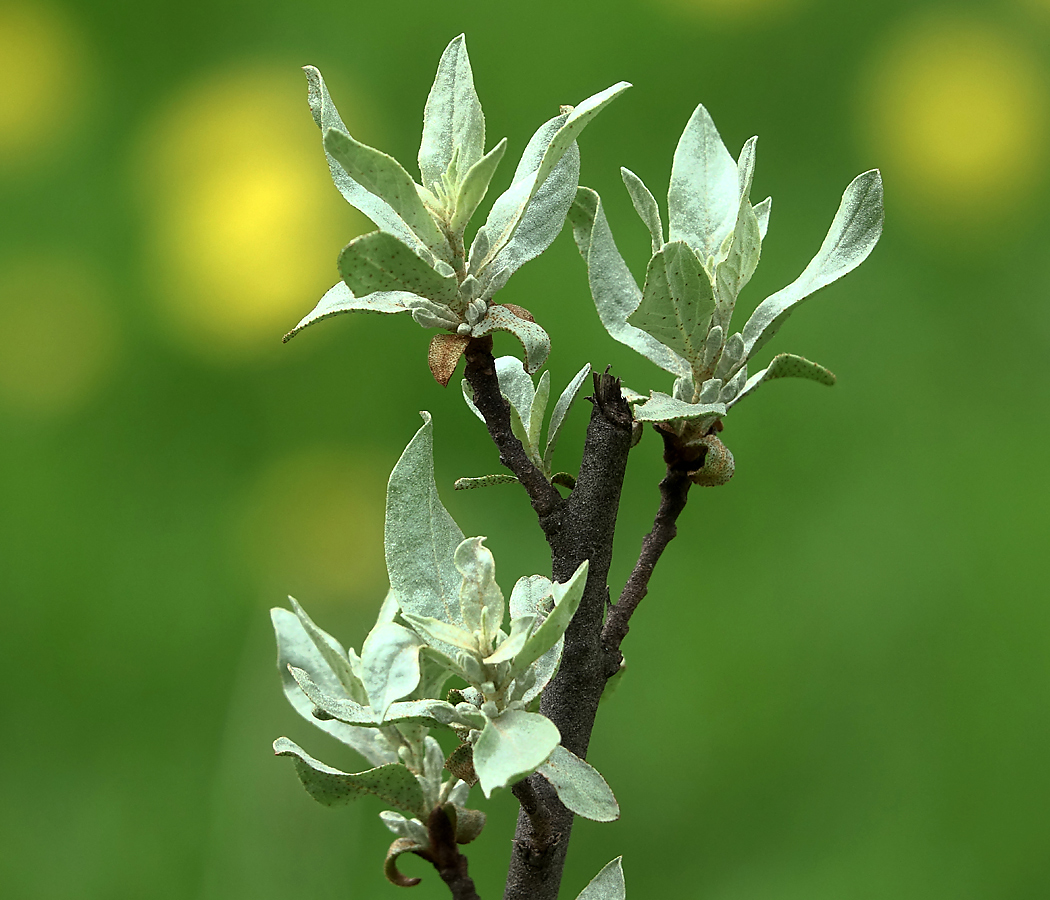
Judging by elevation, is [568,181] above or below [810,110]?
below

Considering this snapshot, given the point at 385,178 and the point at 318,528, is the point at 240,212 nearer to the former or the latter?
the point at 318,528

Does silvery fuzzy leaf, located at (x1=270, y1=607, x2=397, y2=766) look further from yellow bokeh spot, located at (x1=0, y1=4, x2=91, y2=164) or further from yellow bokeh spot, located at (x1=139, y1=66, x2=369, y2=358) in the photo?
yellow bokeh spot, located at (x1=0, y1=4, x2=91, y2=164)

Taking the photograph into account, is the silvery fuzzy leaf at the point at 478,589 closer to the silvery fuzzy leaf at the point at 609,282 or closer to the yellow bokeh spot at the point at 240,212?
the silvery fuzzy leaf at the point at 609,282

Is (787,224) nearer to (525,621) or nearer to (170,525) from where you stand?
(170,525)

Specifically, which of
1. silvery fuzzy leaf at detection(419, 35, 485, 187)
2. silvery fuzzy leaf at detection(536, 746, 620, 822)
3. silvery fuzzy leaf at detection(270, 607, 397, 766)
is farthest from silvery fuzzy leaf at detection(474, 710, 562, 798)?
silvery fuzzy leaf at detection(419, 35, 485, 187)

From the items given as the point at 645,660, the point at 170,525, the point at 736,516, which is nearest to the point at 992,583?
the point at 736,516

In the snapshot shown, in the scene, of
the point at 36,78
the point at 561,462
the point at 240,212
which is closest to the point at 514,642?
the point at 561,462
